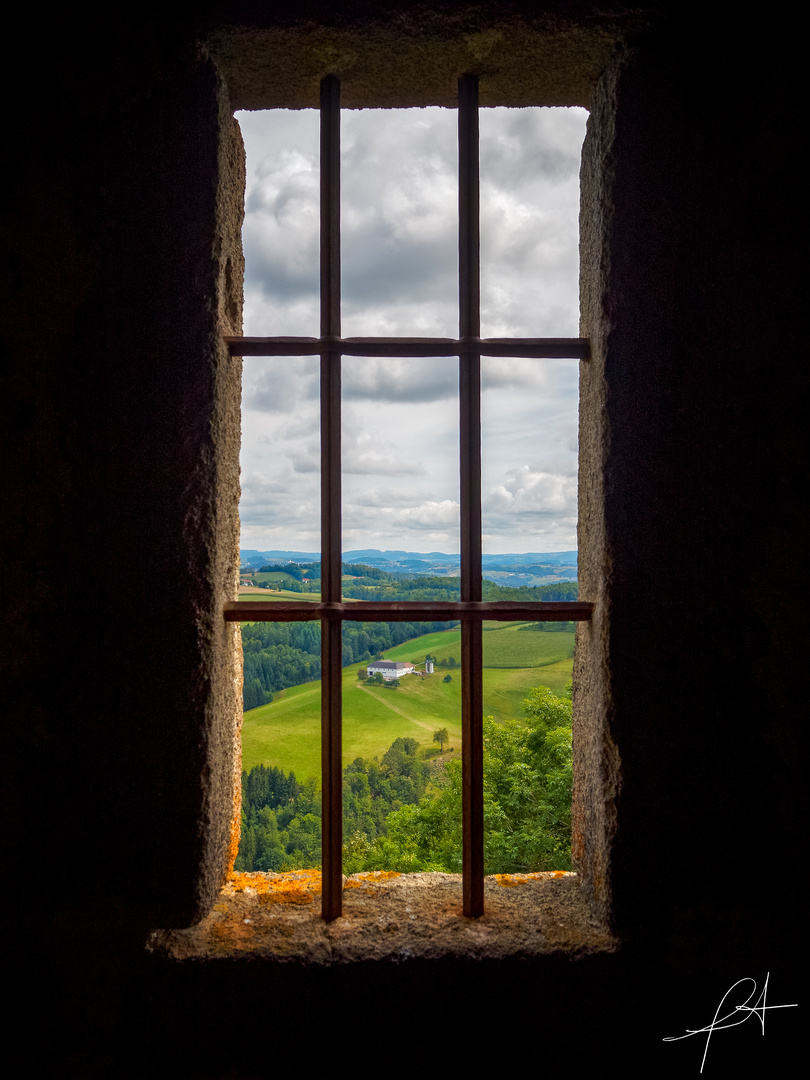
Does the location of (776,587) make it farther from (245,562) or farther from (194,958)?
(194,958)

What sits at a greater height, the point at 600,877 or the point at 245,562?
the point at 245,562

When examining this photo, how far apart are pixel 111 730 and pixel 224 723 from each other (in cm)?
21

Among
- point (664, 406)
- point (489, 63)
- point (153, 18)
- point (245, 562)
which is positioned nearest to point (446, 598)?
point (245, 562)

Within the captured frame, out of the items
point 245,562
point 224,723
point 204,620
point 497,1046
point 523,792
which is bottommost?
point 523,792

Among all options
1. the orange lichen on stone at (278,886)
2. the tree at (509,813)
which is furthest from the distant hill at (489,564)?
the tree at (509,813)

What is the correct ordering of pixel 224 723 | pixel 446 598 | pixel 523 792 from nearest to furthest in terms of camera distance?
pixel 224 723 < pixel 446 598 < pixel 523 792

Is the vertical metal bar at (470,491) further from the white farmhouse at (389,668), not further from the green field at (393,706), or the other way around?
the white farmhouse at (389,668)

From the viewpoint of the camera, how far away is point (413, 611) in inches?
45.1

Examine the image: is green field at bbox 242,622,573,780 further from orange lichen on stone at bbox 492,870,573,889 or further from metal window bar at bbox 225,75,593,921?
orange lichen on stone at bbox 492,870,573,889

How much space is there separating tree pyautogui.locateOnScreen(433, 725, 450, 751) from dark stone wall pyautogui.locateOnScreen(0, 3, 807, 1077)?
20.1 inches

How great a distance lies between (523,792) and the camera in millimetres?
3602

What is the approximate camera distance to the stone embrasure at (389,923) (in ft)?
3.39

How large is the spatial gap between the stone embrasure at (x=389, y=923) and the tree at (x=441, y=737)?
1.13ft

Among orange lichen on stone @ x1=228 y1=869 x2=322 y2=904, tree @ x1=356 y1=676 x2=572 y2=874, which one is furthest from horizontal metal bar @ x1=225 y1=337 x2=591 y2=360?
tree @ x1=356 y1=676 x2=572 y2=874
